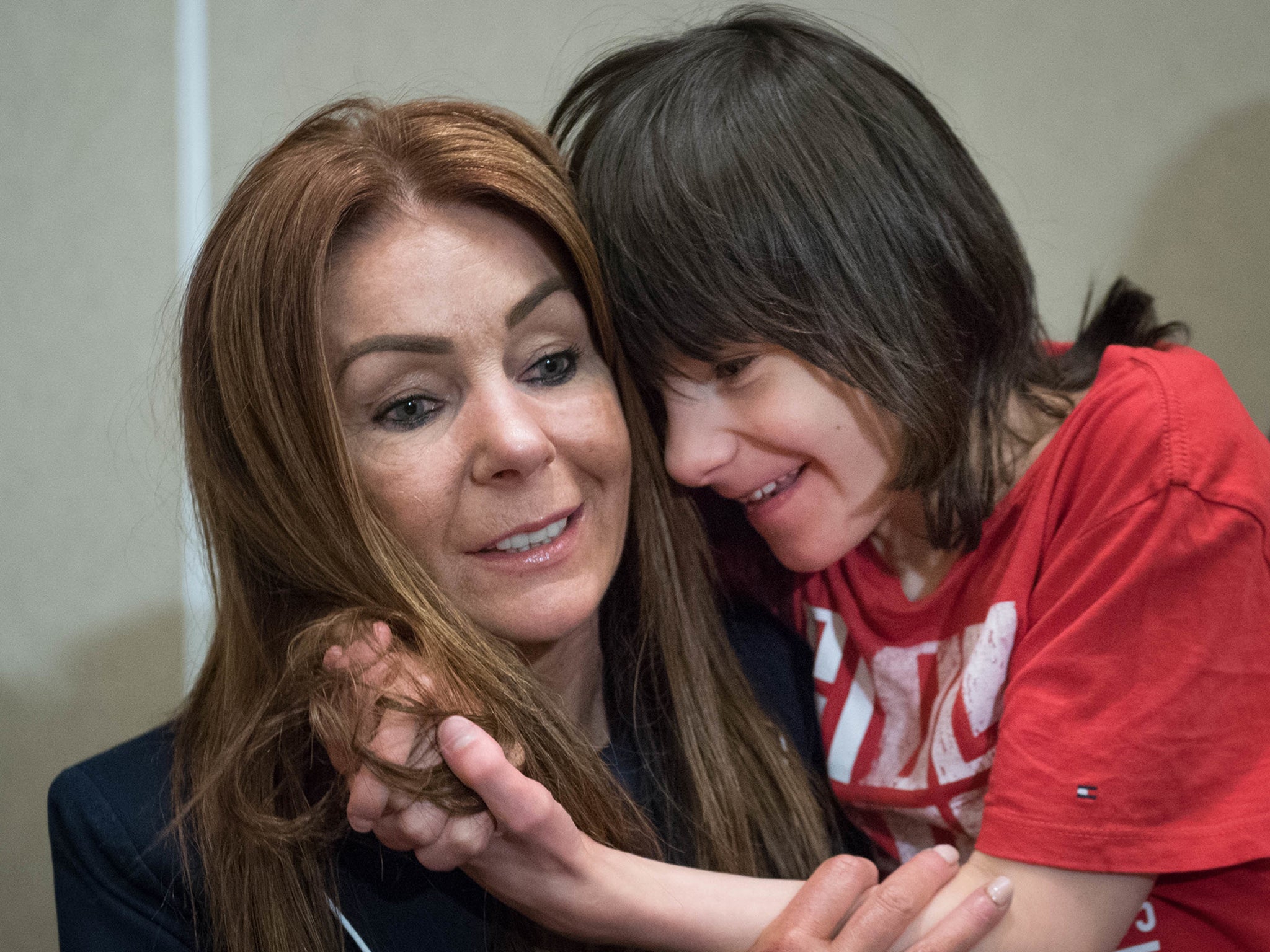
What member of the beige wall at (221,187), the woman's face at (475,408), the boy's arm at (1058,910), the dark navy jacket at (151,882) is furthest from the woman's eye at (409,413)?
the boy's arm at (1058,910)

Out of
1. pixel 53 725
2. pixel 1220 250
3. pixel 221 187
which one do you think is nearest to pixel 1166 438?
pixel 1220 250

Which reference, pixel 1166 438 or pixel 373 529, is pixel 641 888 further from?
pixel 1166 438

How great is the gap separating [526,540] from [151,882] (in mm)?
487

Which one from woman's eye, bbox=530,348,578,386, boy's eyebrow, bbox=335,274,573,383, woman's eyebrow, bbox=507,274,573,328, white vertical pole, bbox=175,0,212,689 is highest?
white vertical pole, bbox=175,0,212,689

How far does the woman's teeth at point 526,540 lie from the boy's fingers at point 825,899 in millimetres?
416

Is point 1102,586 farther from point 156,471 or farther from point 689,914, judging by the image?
point 156,471

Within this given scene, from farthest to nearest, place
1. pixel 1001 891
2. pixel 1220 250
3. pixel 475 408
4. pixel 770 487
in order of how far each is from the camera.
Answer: pixel 1220 250 < pixel 770 487 < pixel 475 408 < pixel 1001 891

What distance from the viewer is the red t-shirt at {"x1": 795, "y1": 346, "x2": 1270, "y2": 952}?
938 mm

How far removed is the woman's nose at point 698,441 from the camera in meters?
1.12

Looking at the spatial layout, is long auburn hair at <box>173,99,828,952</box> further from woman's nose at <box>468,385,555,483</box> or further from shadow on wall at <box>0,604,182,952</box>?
shadow on wall at <box>0,604,182,952</box>

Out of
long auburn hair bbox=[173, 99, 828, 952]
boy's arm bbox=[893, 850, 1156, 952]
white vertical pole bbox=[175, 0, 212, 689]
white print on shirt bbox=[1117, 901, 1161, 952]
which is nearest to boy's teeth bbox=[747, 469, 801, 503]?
long auburn hair bbox=[173, 99, 828, 952]

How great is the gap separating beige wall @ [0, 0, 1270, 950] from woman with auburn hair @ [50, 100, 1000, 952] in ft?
1.52

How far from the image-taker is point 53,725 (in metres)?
1.60

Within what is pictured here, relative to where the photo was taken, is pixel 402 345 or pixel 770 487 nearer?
pixel 402 345
